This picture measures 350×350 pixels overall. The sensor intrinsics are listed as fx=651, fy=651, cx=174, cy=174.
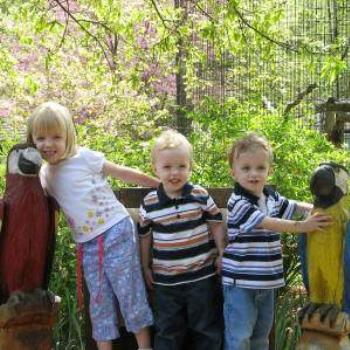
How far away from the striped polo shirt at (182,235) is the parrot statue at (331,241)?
0.56 metres

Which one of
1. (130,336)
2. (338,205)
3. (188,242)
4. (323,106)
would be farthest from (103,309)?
(323,106)

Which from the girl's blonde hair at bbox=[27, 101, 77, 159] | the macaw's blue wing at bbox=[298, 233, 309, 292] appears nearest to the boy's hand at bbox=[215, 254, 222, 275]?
the macaw's blue wing at bbox=[298, 233, 309, 292]

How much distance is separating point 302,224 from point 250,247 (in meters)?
0.38

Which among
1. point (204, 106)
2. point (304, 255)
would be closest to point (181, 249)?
point (304, 255)

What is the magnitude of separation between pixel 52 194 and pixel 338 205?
132 centimetres

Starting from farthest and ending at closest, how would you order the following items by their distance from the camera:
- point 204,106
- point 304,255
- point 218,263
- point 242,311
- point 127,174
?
1. point 204,106
2. point 127,174
3. point 218,263
4. point 242,311
5. point 304,255

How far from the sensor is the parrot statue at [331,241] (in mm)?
2553

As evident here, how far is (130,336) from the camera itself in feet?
10.7

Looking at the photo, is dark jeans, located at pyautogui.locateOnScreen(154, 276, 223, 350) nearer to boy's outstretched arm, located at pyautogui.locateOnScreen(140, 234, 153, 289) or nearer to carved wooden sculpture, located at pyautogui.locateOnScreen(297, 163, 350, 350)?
boy's outstretched arm, located at pyautogui.locateOnScreen(140, 234, 153, 289)

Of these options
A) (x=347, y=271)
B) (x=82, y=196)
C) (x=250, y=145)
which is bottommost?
(x=347, y=271)

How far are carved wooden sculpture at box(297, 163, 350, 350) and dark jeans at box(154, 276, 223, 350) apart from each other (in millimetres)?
514

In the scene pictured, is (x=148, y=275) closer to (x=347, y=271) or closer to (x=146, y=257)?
(x=146, y=257)

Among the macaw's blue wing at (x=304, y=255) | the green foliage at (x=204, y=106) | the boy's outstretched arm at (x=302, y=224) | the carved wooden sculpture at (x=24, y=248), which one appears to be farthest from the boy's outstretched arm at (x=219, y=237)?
the green foliage at (x=204, y=106)

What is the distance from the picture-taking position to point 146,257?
307 centimetres
